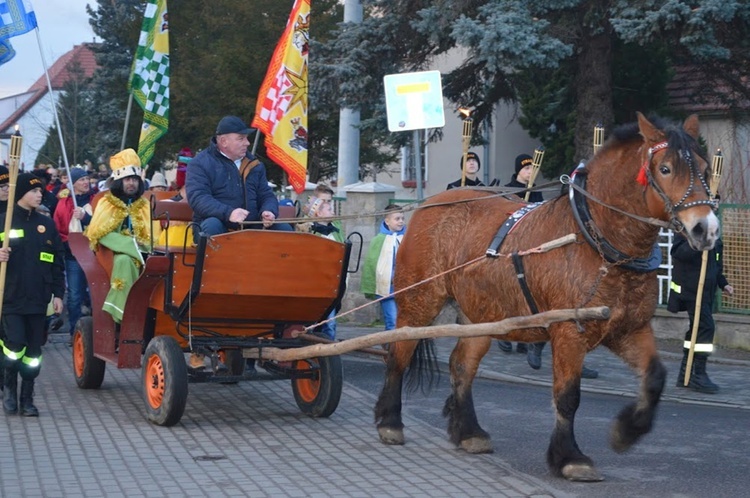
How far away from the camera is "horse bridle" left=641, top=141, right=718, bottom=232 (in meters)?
6.48

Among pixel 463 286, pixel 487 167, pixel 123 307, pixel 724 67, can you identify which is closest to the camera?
pixel 463 286

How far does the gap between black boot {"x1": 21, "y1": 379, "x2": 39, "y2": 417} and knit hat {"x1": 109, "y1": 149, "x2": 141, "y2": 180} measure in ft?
6.46

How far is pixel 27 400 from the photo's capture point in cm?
895

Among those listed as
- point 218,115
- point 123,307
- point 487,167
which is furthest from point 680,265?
point 218,115

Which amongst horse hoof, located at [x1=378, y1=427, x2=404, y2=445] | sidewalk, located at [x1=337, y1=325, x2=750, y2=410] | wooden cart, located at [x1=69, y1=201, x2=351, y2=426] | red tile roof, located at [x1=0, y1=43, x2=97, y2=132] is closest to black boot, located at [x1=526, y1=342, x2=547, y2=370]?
sidewalk, located at [x1=337, y1=325, x2=750, y2=410]

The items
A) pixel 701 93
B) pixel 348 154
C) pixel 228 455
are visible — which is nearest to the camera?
pixel 228 455

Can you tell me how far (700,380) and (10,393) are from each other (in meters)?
6.06

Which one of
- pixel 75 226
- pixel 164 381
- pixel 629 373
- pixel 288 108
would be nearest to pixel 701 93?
pixel 288 108

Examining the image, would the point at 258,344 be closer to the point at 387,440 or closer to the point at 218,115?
the point at 387,440

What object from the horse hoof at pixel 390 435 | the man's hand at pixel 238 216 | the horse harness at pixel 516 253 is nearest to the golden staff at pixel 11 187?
the man's hand at pixel 238 216

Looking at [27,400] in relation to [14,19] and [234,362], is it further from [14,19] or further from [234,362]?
[14,19]

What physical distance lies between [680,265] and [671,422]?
2.23 meters

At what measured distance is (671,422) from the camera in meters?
9.23

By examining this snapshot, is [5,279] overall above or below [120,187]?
below
